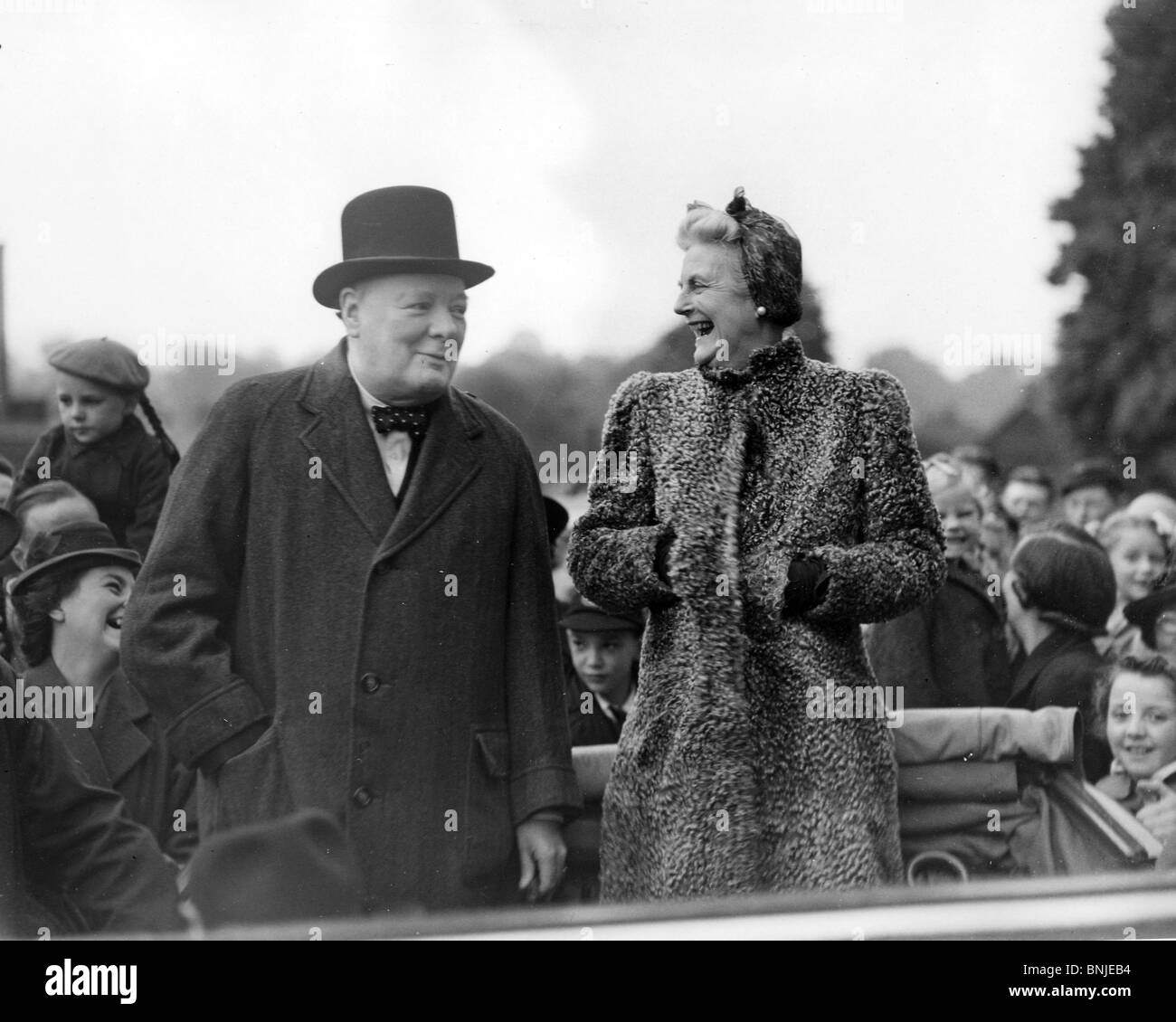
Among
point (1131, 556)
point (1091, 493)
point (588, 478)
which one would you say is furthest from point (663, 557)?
point (1131, 556)

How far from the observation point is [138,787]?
4566 mm

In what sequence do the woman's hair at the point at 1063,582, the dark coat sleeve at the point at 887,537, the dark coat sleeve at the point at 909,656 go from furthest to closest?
the woman's hair at the point at 1063,582 < the dark coat sleeve at the point at 909,656 < the dark coat sleeve at the point at 887,537

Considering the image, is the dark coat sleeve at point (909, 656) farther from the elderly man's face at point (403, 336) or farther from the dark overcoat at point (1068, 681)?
the elderly man's face at point (403, 336)

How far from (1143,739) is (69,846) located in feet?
9.79

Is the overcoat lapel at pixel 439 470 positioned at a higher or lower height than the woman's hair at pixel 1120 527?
higher

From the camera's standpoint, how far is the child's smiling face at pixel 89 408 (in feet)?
15.1

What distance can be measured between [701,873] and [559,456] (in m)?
1.19

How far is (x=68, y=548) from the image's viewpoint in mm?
4613

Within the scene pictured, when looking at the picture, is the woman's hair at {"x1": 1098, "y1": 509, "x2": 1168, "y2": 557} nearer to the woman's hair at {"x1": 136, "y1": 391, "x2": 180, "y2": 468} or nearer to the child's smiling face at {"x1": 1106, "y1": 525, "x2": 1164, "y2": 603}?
the child's smiling face at {"x1": 1106, "y1": 525, "x2": 1164, "y2": 603}

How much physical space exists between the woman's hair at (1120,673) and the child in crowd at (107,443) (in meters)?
2.65

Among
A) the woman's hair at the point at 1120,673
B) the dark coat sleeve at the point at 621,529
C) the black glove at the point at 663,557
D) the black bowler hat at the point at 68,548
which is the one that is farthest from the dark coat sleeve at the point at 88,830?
the woman's hair at the point at 1120,673

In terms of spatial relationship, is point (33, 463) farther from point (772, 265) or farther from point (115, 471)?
point (772, 265)

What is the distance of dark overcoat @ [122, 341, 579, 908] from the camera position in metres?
4.42

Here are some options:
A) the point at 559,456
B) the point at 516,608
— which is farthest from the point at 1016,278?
the point at 516,608
